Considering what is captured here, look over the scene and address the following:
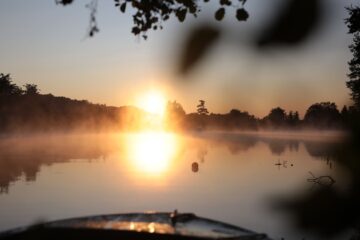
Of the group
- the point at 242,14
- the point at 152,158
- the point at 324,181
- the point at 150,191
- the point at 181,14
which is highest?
the point at 181,14

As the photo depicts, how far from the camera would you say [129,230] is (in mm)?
8742

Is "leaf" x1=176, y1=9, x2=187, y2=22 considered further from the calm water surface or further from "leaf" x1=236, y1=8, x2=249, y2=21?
the calm water surface

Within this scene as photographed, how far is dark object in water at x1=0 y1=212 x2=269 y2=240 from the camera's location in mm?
8664

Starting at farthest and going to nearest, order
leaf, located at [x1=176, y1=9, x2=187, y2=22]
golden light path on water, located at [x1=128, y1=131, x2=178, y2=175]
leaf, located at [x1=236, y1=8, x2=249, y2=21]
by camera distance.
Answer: golden light path on water, located at [x1=128, y1=131, x2=178, y2=175] < leaf, located at [x1=176, y1=9, x2=187, y2=22] < leaf, located at [x1=236, y1=8, x2=249, y2=21]

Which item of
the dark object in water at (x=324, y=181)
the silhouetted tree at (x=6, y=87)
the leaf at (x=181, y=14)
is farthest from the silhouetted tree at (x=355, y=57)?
the silhouetted tree at (x=6, y=87)

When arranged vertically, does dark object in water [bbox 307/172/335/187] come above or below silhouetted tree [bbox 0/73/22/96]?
below

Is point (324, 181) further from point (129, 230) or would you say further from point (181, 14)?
point (181, 14)

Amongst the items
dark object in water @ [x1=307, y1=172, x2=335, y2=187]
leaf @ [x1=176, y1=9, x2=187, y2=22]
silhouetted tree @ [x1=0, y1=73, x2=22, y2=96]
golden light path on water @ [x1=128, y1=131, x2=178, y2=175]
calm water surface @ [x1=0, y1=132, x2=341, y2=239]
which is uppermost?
silhouetted tree @ [x1=0, y1=73, x2=22, y2=96]

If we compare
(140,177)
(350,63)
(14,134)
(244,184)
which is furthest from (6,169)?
(14,134)

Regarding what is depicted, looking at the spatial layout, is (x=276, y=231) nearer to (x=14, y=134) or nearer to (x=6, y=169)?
(x=6, y=169)

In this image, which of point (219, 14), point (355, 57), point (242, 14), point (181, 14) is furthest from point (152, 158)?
point (242, 14)

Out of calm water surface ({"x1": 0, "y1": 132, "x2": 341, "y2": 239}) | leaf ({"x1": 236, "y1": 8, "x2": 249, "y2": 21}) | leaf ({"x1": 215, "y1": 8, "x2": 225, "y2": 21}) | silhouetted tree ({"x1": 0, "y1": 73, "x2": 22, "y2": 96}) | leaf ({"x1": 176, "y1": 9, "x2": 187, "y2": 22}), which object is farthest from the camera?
silhouetted tree ({"x1": 0, "y1": 73, "x2": 22, "y2": 96})

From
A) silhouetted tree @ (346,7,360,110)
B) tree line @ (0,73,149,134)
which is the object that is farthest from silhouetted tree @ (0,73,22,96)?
silhouetted tree @ (346,7,360,110)

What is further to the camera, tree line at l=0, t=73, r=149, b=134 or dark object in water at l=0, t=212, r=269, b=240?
tree line at l=0, t=73, r=149, b=134
